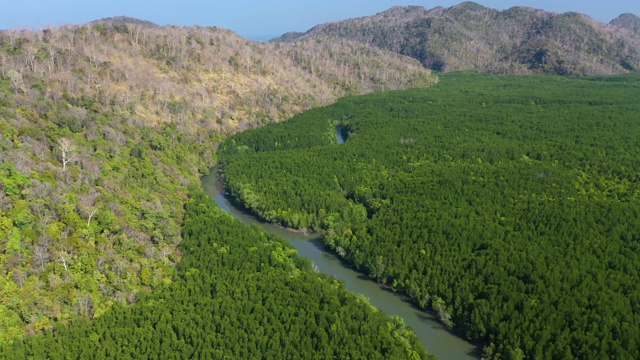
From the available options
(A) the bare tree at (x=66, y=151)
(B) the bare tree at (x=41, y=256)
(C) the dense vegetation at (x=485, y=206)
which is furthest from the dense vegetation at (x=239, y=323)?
(A) the bare tree at (x=66, y=151)

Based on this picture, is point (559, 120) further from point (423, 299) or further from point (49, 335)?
point (49, 335)

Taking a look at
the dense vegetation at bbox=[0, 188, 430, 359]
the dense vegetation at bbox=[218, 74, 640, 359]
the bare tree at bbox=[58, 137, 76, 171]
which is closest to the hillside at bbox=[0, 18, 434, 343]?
the bare tree at bbox=[58, 137, 76, 171]

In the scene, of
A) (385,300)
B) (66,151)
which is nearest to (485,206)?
(385,300)

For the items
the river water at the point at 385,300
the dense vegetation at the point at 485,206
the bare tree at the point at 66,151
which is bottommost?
the river water at the point at 385,300

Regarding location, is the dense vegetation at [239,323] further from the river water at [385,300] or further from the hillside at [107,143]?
the river water at [385,300]

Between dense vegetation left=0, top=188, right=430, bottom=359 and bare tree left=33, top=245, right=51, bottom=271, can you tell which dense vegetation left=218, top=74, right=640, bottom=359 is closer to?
dense vegetation left=0, top=188, right=430, bottom=359

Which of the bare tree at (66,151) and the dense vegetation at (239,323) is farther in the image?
the bare tree at (66,151)

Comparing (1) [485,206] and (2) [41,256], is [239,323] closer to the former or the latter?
(2) [41,256]

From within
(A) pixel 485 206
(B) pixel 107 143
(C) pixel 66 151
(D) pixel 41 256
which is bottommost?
(A) pixel 485 206
